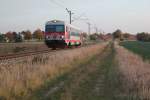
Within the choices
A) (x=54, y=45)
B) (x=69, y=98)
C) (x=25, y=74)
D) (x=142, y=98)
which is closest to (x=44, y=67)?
(x=25, y=74)

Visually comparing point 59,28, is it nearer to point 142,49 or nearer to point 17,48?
point 17,48

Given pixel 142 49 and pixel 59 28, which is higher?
pixel 59 28

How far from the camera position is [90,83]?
13.6m

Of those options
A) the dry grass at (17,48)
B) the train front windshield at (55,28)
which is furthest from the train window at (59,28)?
the dry grass at (17,48)

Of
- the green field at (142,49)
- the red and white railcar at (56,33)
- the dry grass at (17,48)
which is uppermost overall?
the red and white railcar at (56,33)

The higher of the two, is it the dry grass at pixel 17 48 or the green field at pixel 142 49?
the dry grass at pixel 17 48

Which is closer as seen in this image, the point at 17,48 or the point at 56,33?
the point at 56,33

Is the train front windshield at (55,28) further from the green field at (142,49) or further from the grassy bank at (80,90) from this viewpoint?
the grassy bank at (80,90)

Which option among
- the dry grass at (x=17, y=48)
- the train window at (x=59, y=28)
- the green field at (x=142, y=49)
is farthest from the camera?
the green field at (x=142, y=49)

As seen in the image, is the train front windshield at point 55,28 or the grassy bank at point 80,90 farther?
the train front windshield at point 55,28

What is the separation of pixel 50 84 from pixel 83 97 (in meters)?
2.86

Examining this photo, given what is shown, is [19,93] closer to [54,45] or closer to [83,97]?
[83,97]

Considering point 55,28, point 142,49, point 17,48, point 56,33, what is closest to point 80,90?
point 56,33

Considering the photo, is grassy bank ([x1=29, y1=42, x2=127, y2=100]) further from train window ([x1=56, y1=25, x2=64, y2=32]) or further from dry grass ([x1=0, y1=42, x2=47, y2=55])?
dry grass ([x1=0, y1=42, x2=47, y2=55])
